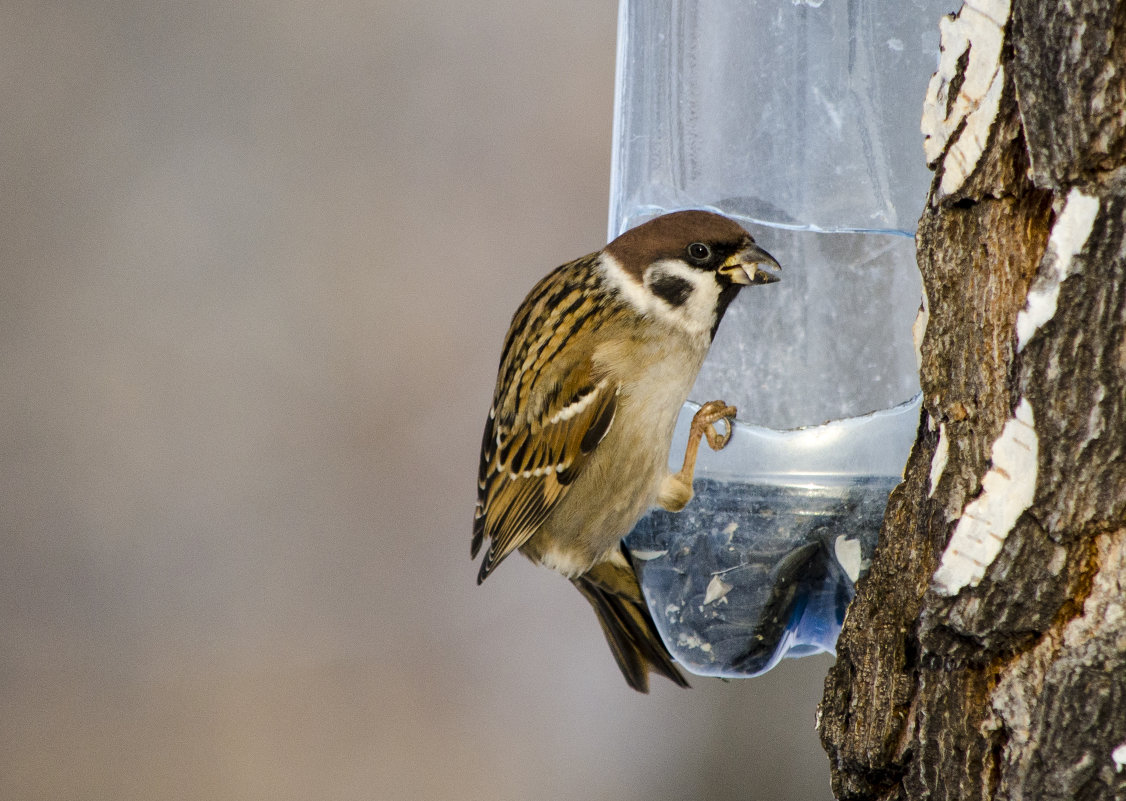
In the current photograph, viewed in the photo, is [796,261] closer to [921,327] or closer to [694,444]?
[694,444]

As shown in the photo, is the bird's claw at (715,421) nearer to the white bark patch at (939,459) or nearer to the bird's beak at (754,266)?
the bird's beak at (754,266)

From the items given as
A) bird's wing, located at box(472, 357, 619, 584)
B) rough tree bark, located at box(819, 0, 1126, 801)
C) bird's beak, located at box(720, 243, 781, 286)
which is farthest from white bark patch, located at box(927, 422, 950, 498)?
bird's wing, located at box(472, 357, 619, 584)

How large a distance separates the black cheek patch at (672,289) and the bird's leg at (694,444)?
0.17 metres

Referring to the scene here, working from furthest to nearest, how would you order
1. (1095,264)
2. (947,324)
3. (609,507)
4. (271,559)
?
(271,559)
(609,507)
(947,324)
(1095,264)

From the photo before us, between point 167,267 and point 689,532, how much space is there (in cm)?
274

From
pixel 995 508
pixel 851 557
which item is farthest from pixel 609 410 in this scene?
pixel 995 508

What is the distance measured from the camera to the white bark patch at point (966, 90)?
4.23 ft

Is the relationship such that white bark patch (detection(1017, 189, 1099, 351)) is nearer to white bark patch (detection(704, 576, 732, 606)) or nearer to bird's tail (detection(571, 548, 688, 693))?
white bark patch (detection(704, 576, 732, 606))

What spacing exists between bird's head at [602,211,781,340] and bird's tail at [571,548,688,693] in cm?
44

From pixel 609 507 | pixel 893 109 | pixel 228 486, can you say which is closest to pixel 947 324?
pixel 893 109

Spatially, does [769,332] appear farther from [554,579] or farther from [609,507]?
[554,579]

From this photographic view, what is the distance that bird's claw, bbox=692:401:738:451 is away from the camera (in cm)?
195

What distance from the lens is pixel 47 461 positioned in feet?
13.8

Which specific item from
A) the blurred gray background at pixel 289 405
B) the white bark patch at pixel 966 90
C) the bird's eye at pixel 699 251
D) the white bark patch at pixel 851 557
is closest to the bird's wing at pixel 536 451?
the bird's eye at pixel 699 251
